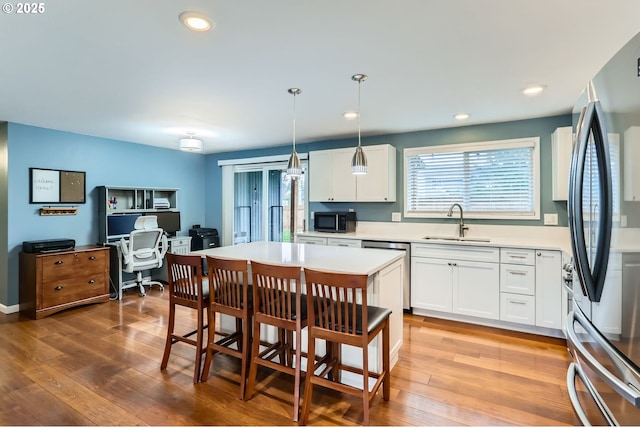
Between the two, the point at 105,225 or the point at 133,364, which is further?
the point at 105,225

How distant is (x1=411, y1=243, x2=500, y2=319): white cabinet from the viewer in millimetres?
3389

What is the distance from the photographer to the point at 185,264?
94.0 inches

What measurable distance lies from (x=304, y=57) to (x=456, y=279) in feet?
9.17

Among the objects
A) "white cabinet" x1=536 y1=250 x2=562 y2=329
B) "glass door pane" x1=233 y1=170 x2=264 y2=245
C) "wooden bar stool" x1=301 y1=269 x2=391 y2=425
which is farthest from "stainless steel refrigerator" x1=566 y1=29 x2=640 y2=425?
"glass door pane" x1=233 y1=170 x2=264 y2=245

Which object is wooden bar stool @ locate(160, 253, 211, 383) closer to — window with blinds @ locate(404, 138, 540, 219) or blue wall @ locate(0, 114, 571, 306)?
blue wall @ locate(0, 114, 571, 306)

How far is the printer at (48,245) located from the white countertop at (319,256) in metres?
2.46

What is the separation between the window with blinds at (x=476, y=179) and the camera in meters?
3.75

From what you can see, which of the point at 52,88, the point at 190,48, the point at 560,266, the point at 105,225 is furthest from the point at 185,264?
the point at 560,266

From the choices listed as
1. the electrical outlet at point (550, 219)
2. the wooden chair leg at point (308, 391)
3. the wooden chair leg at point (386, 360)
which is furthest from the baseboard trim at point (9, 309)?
the electrical outlet at point (550, 219)

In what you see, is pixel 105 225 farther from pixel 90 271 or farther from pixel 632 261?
pixel 632 261

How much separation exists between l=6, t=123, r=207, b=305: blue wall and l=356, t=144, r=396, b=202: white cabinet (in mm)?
3431

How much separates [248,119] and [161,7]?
2.11m

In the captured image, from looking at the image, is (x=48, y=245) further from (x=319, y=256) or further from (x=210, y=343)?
(x=319, y=256)

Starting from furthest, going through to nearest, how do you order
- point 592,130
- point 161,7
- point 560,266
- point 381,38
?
point 560,266 < point 381,38 < point 161,7 < point 592,130
